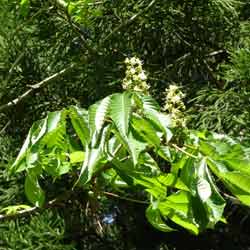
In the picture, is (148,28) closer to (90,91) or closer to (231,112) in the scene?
(90,91)

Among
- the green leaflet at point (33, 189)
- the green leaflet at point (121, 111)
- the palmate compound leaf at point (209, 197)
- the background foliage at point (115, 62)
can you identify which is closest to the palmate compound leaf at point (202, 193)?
the palmate compound leaf at point (209, 197)

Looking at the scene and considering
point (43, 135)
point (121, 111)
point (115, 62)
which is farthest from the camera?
point (115, 62)

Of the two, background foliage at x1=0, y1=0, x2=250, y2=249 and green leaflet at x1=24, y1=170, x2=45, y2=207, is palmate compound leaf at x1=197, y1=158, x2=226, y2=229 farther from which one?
background foliage at x1=0, y1=0, x2=250, y2=249

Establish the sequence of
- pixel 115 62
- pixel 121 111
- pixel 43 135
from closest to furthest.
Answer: pixel 121 111 < pixel 43 135 < pixel 115 62

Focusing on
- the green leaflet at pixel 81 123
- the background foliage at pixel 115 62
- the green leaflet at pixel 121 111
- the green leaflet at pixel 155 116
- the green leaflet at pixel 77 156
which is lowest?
the background foliage at pixel 115 62

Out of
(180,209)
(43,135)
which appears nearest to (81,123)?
(43,135)

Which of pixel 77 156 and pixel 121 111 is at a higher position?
pixel 121 111

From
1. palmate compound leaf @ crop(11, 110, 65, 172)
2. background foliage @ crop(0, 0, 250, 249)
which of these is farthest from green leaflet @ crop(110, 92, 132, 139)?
background foliage @ crop(0, 0, 250, 249)

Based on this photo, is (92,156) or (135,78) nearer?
(92,156)

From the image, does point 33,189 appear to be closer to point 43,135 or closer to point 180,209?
point 43,135

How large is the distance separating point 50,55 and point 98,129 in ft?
9.05

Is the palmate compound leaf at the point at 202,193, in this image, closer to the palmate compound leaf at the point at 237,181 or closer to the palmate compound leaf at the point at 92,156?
the palmate compound leaf at the point at 237,181

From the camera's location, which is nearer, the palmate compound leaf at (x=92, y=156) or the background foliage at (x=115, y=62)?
the palmate compound leaf at (x=92, y=156)

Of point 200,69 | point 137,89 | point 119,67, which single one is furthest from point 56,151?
point 200,69
